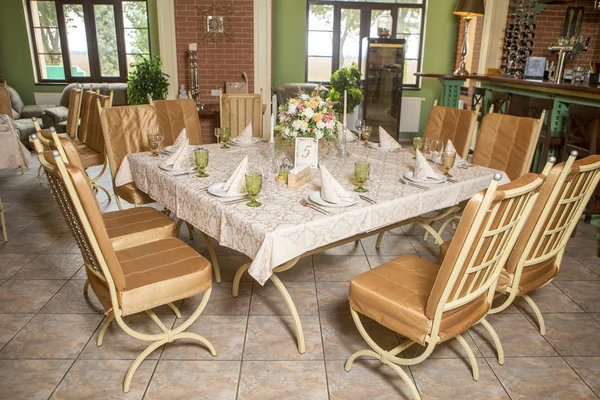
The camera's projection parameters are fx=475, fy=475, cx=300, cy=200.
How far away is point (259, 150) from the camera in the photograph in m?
3.12

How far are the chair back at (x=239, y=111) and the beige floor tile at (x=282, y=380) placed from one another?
7.56 ft

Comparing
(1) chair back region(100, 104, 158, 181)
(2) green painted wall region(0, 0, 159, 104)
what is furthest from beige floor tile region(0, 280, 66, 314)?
(2) green painted wall region(0, 0, 159, 104)

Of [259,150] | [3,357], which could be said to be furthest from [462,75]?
[3,357]

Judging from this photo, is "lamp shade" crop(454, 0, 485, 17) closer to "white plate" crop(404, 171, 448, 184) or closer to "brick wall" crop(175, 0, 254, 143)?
"brick wall" crop(175, 0, 254, 143)

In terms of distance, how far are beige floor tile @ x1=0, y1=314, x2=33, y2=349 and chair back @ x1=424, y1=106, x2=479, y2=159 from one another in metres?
2.77

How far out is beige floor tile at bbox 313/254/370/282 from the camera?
2.95m

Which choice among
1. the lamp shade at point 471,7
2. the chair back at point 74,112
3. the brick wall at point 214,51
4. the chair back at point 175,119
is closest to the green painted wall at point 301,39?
the lamp shade at point 471,7

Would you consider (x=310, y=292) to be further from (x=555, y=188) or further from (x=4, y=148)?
(x=4, y=148)

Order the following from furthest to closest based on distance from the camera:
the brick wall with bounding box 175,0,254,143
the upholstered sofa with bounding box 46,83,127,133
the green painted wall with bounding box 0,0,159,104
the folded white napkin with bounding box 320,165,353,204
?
the green painted wall with bounding box 0,0,159,104 < the upholstered sofa with bounding box 46,83,127,133 < the brick wall with bounding box 175,0,254,143 < the folded white napkin with bounding box 320,165,353,204

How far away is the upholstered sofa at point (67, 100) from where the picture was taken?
21.1 feet

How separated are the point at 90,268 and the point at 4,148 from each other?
7.89 feet

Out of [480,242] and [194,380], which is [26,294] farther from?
[480,242]

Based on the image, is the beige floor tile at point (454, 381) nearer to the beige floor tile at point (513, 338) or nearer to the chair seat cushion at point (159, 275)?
the beige floor tile at point (513, 338)

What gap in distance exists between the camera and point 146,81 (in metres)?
5.41
